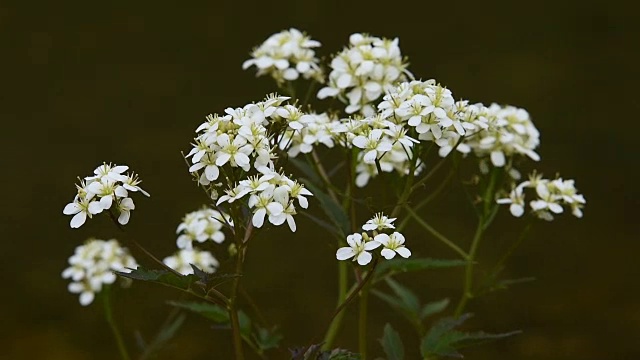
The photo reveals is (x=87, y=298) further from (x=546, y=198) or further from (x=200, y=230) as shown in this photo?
(x=546, y=198)

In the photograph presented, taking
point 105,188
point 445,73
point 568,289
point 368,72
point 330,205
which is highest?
point 445,73

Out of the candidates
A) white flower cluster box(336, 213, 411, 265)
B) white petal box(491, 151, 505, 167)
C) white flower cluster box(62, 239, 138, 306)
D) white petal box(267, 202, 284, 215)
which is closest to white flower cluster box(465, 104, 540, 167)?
white petal box(491, 151, 505, 167)

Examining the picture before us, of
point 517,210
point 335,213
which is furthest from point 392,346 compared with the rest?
point 517,210

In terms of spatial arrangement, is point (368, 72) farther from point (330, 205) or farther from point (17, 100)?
point (17, 100)

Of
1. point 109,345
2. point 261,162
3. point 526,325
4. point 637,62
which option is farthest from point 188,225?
point 637,62

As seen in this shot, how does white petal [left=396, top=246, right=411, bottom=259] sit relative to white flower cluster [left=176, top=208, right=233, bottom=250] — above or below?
below

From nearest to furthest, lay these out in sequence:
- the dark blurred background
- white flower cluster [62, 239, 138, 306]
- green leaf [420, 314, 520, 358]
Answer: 1. green leaf [420, 314, 520, 358]
2. white flower cluster [62, 239, 138, 306]
3. the dark blurred background

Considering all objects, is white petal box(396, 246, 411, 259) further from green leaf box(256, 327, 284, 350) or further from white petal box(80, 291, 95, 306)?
white petal box(80, 291, 95, 306)
